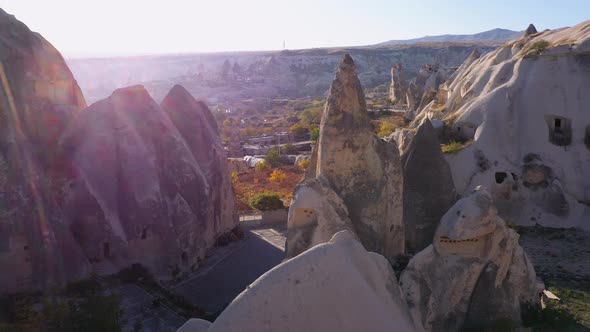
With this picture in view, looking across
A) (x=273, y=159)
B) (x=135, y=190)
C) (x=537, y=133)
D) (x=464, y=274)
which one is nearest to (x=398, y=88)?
(x=273, y=159)

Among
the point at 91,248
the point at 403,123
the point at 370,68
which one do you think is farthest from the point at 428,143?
the point at 370,68

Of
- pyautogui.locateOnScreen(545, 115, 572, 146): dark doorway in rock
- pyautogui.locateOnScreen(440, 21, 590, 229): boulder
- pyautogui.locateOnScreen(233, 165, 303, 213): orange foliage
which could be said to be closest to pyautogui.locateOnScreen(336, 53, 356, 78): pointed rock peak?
pyautogui.locateOnScreen(440, 21, 590, 229): boulder

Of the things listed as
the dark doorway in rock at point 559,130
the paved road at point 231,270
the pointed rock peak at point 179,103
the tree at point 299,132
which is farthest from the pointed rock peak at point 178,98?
the tree at point 299,132

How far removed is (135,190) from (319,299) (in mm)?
8572

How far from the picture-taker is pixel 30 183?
10453mm

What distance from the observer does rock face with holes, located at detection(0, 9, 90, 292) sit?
403 inches

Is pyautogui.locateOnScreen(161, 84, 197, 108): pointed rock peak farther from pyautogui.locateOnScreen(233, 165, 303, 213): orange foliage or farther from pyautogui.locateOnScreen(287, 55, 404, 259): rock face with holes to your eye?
pyautogui.locateOnScreen(287, 55, 404, 259): rock face with holes

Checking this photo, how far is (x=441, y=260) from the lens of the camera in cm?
820

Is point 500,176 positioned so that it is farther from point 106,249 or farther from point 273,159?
point 273,159

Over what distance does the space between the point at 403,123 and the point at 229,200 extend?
23186mm

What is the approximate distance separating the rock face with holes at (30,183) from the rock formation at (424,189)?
273 inches

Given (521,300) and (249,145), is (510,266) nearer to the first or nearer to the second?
(521,300)

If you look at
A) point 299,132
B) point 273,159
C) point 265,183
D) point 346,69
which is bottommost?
point 265,183

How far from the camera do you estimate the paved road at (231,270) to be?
37.9 ft
